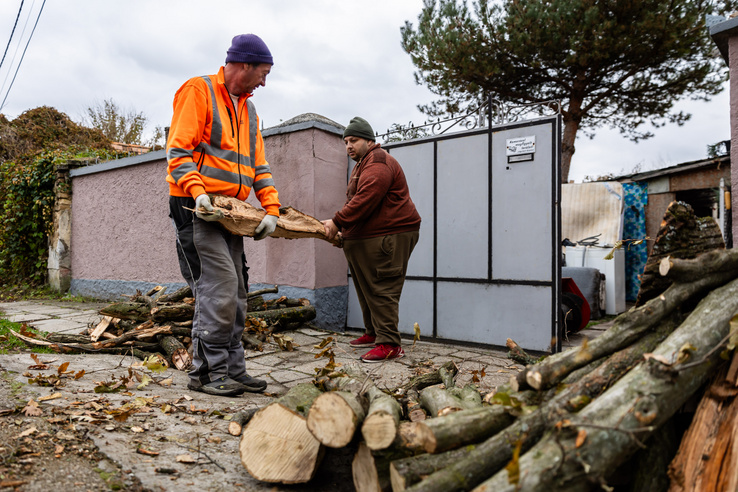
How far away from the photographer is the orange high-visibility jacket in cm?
279

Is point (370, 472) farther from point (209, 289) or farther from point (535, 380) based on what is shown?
point (209, 289)

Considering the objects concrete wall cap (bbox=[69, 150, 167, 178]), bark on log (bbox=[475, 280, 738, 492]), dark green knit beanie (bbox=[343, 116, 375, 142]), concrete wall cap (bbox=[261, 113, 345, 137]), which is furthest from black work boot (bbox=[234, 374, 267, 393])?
concrete wall cap (bbox=[69, 150, 167, 178])

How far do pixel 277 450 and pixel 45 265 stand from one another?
858 centimetres

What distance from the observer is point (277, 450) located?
1.79 metres

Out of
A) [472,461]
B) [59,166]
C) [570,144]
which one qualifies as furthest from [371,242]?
[570,144]

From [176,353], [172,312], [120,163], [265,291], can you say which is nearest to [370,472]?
[176,353]

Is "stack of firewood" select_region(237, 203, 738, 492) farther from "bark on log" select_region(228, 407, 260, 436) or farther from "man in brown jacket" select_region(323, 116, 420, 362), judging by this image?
"man in brown jacket" select_region(323, 116, 420, 362)

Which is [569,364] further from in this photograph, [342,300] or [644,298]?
[342,300]

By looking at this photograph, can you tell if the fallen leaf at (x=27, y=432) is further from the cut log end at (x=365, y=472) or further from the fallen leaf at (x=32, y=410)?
the cut log end at (x=365, y=472)

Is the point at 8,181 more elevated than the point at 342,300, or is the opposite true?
the point at 8,181

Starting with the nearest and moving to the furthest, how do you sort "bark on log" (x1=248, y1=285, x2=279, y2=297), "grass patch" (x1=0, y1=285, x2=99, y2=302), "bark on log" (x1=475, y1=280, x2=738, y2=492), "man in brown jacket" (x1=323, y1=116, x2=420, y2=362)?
"bark on log" (x1=475, y1=280, x2=738, y2=492) → "man in brown jacket" (x1=323, y1=116, x2=420, y2=362) → "bark on log" (x1=248, y1=285, x2=279, y2=297) → "grass patch" (x1=0, y1=285, x2=99, y2=302)

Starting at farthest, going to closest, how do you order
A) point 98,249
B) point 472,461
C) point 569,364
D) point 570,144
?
point 570,144
point 98,249
point 569,364
point 472,461

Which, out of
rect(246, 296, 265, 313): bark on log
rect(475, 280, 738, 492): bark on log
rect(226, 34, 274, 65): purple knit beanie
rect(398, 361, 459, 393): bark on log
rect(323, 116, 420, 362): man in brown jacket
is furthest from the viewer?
rect(246, 296, 265, 313): bark on log

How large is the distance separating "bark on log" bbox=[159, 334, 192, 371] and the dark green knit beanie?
2167mm
